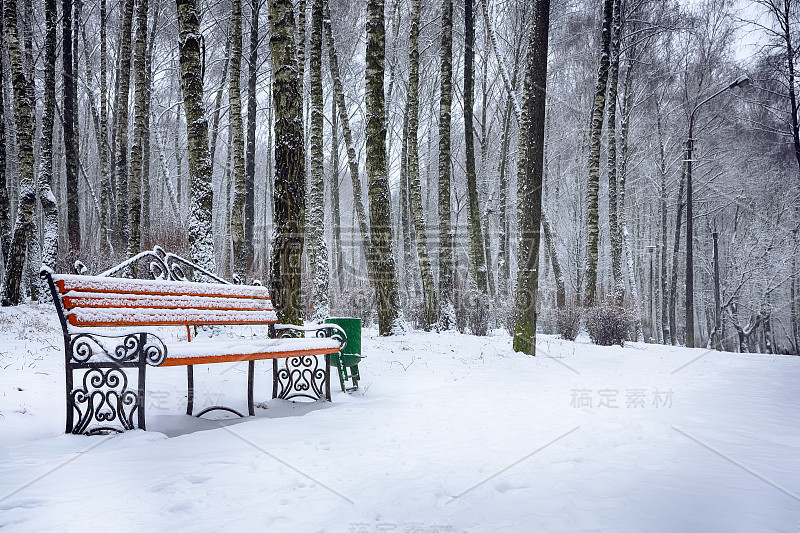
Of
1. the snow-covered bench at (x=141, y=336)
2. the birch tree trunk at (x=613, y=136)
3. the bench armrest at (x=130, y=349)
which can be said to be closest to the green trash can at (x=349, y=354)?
the snow-covered bench at (x=141, y=336)

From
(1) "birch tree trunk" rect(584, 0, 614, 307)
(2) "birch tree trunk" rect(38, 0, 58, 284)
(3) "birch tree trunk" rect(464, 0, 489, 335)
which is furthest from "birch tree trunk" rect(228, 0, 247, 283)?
(1) "birch tree trunk" rect(584, 0, 614, 307)

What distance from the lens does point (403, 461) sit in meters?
2.89

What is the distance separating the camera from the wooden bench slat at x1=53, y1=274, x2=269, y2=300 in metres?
3.06

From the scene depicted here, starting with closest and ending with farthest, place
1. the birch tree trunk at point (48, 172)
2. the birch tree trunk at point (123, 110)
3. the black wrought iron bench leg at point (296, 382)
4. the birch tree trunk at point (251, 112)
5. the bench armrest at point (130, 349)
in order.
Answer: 1. the bench armrest at point (130, 349)
2. the black wrought iron bench leg at point (296, 382)
3. the birch tree trunk at point (48, 172)
4. the birch tree trunk at point (123, 110)
5. the birch tree trunk at point (251, 112)

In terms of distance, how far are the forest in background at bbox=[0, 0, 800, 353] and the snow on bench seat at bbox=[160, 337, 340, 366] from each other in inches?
79.5

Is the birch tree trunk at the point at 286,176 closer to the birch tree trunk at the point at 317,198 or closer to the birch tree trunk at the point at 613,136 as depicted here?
the birch tree trunk at the point at 317,198

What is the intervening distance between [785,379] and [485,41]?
14.5m

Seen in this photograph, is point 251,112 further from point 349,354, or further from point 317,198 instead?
point 349,354

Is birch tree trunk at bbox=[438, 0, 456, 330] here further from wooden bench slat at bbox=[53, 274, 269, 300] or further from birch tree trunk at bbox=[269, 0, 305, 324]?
wooden bench slat at bbox=[53, 274, 269, 300]

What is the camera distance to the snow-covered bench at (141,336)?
9.77 feet

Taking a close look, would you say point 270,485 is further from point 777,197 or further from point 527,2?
point 777,197

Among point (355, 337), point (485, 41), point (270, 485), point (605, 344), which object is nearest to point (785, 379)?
point (605, 344)

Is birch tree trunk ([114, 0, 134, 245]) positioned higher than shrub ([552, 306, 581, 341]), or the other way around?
birch tree trunk ([114, 0, 134, 245])

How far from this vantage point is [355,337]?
5215 mm
